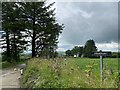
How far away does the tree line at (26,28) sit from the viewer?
33.8 metres

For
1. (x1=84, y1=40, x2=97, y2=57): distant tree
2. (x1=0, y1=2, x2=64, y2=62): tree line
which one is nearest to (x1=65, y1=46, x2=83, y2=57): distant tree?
(x1=84, y1=40, x2=97, y2=57): distant tree

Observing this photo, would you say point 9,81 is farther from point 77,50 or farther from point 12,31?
point 12,31

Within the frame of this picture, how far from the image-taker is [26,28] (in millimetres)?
34562

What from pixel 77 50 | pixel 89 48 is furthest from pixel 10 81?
pixel 77 50

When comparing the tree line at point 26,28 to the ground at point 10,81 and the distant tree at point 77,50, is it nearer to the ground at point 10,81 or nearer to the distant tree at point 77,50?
the distant tree at point 77,50

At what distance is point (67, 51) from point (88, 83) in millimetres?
14728

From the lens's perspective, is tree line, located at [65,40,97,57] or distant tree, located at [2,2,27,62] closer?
tree line, located at [65,40,97,57]

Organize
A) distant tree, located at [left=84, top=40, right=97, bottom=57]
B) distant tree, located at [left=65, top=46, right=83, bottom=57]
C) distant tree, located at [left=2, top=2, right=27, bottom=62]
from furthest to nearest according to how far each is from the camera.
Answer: distant tree, located at [left=2, top=2, right=27, bottom=62]
distant tree, located at [left=65, top=46, right=83, bottom=57]
distant tree, located at [left=84, top=40, right=97, bottom=57]

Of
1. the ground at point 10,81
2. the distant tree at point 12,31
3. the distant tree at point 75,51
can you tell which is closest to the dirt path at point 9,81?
the ground at point 10,81

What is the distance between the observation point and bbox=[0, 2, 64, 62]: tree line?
33781mm

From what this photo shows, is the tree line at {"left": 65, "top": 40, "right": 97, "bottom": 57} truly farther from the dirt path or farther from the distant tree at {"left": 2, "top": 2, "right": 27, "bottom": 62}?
the distant tree at {"left": 2, "top": 2, "right": 27, "bottom": 62}

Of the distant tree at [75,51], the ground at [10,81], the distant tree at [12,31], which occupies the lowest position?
the ground at [10,81]

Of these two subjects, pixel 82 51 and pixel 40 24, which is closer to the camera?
pixel 82 51

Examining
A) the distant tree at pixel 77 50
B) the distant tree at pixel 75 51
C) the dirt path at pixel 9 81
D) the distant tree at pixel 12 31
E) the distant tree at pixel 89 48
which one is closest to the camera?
the dirt path at pixel 9 81
